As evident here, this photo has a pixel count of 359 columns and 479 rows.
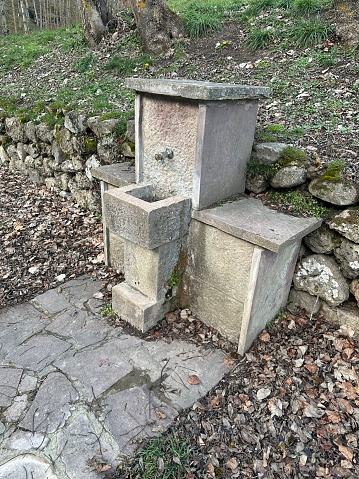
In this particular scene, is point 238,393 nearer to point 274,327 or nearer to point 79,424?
point 274,327

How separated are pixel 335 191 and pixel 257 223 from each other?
73 centimetres

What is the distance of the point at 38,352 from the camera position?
285 cm

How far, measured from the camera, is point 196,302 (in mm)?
3213

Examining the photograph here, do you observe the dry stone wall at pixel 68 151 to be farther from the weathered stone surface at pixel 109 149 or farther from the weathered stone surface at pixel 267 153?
the weathered stone surface at pixel 267 153

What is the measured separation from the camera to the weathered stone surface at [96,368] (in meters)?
2.54

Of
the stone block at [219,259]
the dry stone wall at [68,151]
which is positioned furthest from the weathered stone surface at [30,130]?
the stone block at [219,259]

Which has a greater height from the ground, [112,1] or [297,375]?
[112,1]

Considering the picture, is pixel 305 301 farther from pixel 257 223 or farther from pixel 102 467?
pixel 102 467

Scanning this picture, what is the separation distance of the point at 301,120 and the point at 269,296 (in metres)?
2.13

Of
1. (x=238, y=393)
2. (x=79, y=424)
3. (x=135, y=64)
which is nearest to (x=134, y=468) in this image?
(x=79, y=424)

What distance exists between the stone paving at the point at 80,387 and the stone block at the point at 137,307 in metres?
0.15

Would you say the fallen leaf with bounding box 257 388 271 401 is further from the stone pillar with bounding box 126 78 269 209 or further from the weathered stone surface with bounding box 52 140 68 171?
the weathered stone surface with bounding box 52 140 68 171

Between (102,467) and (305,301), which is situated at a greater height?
(305,301)

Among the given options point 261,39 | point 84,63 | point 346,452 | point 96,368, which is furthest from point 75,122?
point 346,452
